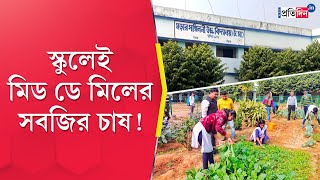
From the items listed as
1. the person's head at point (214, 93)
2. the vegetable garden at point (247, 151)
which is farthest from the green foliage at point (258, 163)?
the person's head at point (214, 93)

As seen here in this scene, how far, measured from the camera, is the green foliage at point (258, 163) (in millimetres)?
3742

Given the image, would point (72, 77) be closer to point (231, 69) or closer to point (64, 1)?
point (64, 1)

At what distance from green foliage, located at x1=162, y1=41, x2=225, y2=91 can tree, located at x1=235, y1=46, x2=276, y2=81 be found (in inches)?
67.6

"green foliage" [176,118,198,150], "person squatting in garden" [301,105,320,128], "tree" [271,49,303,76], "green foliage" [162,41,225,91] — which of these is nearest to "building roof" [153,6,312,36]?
"green foliage" [162,41,225,91]

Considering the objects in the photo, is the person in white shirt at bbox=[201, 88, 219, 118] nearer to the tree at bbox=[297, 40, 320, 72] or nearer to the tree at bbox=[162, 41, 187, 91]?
the tree at bbox=[162, 41, 187, 91]

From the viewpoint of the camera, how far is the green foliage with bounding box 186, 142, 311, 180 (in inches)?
147

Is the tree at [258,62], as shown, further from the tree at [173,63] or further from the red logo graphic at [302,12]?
the tree at [173,63]

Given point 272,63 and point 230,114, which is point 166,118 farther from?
point 272,63

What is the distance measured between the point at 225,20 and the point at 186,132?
35.4 ft

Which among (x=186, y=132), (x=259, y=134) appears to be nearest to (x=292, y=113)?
(x=259, y=134)

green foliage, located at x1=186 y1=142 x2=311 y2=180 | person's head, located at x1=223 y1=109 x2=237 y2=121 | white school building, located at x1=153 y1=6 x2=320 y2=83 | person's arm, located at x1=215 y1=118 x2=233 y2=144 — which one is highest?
white school building, located at x1=153 y1=6 x2=320 y2=83

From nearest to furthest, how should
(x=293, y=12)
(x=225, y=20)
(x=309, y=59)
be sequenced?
(x=225, y=20) → (x=309, y=59) → (x=293, y=12)

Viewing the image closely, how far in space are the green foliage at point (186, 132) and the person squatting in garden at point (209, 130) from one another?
0.12ft

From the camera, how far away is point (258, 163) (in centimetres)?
380
